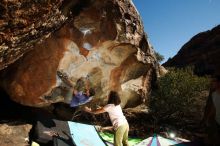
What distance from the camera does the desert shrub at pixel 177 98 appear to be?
63.1 ft

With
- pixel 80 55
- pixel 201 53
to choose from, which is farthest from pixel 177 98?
pixel 201 53

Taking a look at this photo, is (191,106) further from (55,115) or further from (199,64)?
(199,64)

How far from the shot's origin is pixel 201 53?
36.6m

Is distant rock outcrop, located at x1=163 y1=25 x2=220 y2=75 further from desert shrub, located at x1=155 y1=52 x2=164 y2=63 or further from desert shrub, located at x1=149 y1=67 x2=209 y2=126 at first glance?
desert shrub, located at x1=149 y1=67 x2=209 y2=126

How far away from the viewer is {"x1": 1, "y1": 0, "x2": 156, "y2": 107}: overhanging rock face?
13148mm

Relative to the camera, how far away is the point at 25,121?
13273mm

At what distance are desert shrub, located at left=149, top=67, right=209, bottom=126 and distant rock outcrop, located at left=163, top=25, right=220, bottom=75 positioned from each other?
42.9ft

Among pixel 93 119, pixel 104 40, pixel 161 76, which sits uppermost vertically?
pixel 104 40

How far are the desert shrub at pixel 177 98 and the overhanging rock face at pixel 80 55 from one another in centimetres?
449

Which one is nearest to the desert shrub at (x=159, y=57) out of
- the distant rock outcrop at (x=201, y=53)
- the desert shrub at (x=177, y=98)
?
the distant rock outcrop at (x=201, y=53)

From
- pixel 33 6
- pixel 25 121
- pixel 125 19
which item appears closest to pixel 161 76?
pixel 125 19

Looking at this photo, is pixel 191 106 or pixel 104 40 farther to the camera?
pixel 191 106

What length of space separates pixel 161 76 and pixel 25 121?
11.0 meters

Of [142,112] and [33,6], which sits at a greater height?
[33,6]
